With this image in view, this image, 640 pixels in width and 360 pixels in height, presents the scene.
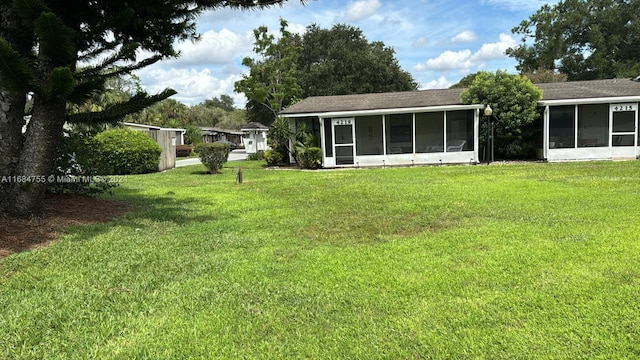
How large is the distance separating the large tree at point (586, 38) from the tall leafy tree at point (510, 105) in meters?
22.1

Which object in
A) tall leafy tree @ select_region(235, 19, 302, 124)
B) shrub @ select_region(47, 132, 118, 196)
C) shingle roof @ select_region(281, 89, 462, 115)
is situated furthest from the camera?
tall leafy tree @ select_region(235, 19, 302, 124)

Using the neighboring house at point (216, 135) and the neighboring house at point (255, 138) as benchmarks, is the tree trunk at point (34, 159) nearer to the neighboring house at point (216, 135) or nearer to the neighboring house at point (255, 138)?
the neighboring house at point (255, 138)

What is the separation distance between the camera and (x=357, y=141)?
61.2 ft

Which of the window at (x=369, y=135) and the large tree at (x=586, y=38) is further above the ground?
the large tree at (x=586, y=38)

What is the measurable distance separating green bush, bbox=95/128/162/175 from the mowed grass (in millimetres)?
10193

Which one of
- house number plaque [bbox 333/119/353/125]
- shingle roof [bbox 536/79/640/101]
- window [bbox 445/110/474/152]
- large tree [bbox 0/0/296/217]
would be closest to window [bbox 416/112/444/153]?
window [bbox 445/110/474/152]

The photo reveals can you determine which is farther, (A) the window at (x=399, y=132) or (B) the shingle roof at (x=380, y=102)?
(B) the shingle roof at (x=380, y=102)

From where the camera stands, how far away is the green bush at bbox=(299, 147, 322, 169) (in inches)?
714

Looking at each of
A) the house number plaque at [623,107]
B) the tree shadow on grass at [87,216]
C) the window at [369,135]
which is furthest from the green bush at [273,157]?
the house number plaque at [623,107]

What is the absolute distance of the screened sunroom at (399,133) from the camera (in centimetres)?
1791

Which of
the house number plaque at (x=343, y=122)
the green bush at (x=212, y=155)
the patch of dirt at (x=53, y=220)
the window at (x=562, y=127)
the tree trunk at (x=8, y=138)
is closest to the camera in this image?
the patch of dirt at (x=53, y=220)

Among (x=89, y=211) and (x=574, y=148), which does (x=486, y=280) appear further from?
(x=574, y=148)

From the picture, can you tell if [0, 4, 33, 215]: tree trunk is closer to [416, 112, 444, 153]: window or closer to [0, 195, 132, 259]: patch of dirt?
[0, 195, 132, 259]: patch of dirt

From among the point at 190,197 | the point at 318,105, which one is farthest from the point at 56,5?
the point at 318,105
